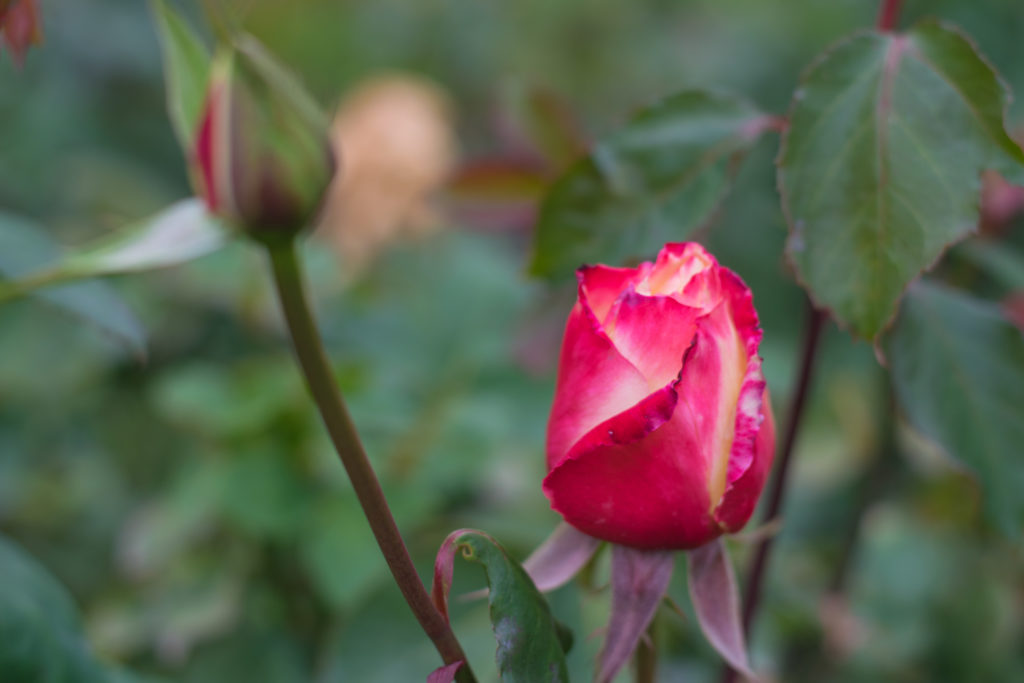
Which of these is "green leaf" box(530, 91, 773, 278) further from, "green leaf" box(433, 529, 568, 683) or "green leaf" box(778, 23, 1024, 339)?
"green leaf" box(433, 529, 568, 683)

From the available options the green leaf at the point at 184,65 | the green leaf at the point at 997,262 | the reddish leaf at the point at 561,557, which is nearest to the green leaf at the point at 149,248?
the green leaf at the point at 184,65

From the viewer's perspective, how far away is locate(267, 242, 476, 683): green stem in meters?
0.29

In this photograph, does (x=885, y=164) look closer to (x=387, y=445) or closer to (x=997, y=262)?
(x=997, y=262)

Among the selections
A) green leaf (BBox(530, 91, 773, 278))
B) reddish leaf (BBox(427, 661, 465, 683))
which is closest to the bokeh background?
green leaf (BBox(530, 91, 773, 278))

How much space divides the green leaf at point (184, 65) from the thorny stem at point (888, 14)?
1.02ft

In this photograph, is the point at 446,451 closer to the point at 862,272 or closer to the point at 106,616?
the point at 106,616

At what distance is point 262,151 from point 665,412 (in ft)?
0.47

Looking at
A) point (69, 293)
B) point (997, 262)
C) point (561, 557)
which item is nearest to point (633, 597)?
point (561, 557)

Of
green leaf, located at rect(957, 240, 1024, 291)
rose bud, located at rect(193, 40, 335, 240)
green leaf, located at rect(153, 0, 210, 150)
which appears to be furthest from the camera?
green leaf, located at rect(957, 240, 1024, 291)

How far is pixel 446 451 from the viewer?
2.39ft

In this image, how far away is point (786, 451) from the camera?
0.48 meters

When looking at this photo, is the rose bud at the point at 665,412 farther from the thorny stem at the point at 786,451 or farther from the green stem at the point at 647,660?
the thorny stem at the point at 786,451

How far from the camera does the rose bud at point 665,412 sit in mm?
303

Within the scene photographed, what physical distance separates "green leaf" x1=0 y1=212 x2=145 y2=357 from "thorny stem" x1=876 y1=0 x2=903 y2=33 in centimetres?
38
